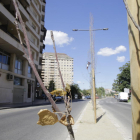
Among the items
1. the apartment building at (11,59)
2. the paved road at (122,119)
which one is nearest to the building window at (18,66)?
the apartment building at (11,59)

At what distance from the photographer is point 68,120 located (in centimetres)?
108

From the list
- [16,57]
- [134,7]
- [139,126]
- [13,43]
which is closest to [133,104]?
[139,126]

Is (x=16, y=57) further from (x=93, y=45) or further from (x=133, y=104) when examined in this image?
(x=133, y=104)

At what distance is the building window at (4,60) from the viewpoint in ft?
68.2

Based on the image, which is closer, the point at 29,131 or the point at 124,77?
the point at 29,131

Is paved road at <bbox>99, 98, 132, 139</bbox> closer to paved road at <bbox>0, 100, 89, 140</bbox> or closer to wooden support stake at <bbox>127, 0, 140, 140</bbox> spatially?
paved road at <bbox>0, 100, 89, 140</bbox>

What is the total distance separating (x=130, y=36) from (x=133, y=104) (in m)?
0.68

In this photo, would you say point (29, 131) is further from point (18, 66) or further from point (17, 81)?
point (18, 66)

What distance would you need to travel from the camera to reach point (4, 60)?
21.5m

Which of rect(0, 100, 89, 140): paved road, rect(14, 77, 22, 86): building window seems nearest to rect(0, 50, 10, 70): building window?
rect(14, 77, 22, 86): building window

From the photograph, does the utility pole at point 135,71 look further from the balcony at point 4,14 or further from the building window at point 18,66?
the building window at point 18,66

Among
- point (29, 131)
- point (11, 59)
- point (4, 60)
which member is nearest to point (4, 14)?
point (4, 60)

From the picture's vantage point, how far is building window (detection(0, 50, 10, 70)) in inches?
819

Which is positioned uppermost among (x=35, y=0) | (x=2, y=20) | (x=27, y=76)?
(x=35, y=0)
